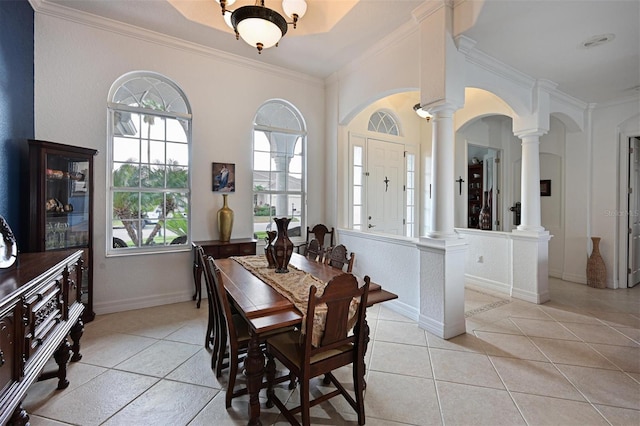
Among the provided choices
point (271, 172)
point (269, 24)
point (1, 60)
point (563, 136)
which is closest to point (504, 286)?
point (563, 136)

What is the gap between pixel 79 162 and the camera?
10.3 ft

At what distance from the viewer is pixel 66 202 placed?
121 inches

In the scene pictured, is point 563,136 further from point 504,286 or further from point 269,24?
point 269,24

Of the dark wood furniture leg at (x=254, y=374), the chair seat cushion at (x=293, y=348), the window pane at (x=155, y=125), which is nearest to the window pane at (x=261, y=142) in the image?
the window pane at (x=155, y=125)

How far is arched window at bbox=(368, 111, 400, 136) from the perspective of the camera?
16.9 feet

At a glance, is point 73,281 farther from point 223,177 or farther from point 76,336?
point 223,177

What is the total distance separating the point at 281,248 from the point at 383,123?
148 inches

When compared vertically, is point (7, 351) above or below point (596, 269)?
above

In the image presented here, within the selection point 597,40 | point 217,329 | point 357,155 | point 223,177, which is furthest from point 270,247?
point 597,40

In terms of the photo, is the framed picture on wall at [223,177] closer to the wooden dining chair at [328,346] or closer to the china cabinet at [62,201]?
the china cabinet at [62,201]

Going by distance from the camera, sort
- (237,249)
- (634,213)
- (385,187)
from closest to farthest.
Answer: (237,249)
(634,213)
(385,187)

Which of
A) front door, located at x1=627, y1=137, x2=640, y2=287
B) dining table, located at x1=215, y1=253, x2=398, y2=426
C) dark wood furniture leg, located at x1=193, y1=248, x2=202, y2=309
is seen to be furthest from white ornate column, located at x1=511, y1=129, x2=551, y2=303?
dark wood furniture leg, located at x1=193, y1=248, x2=202, y2=309

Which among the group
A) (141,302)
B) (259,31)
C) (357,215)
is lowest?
(141,302)

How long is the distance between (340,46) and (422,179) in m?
3.01
